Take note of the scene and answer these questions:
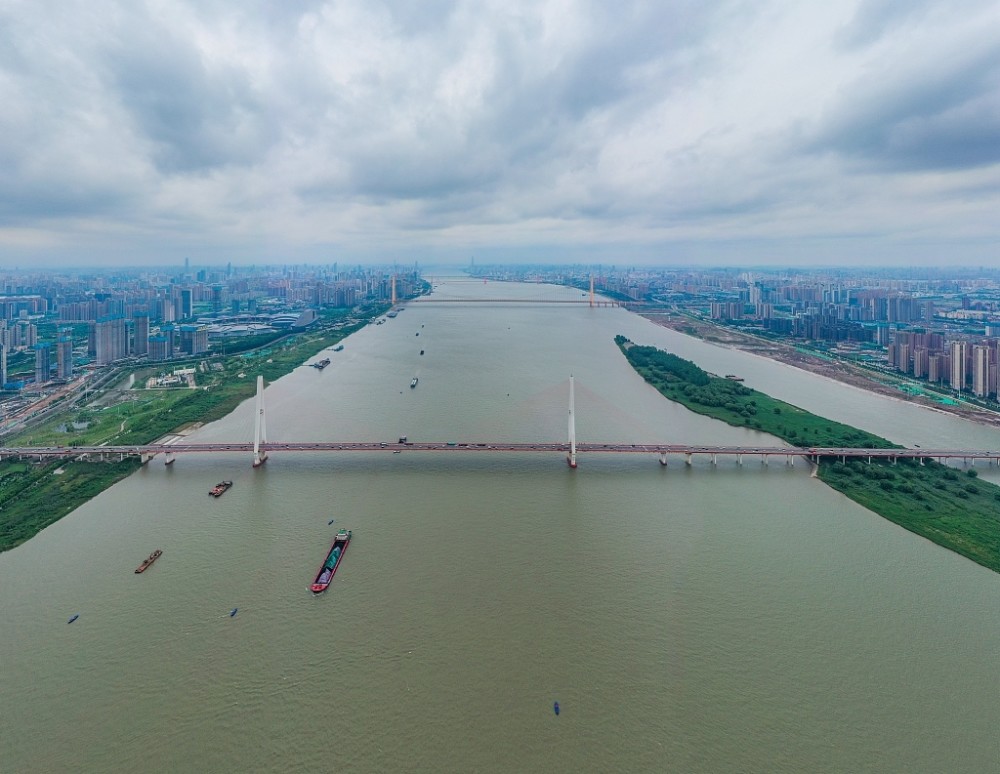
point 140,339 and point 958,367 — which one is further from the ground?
point 140,339

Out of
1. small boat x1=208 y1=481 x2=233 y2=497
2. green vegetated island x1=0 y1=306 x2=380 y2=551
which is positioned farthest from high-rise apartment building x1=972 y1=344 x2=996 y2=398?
green vegetated island x1=0 y1=306 x2=380 y2=551

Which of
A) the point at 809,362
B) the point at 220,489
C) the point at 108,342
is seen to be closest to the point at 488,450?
the point at 220,489

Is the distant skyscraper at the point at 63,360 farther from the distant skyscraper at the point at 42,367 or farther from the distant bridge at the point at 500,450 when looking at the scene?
the distant bridge at the point at 500,450

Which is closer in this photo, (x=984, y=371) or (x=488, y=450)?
(x=488, y=450)

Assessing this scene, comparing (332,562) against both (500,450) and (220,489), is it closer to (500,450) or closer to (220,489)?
(220,489)

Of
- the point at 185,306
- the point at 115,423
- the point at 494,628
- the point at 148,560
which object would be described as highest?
the point at 185,306

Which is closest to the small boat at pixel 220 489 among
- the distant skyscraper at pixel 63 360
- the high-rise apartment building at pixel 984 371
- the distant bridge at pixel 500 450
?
the distant bridge at pixel 500 450
